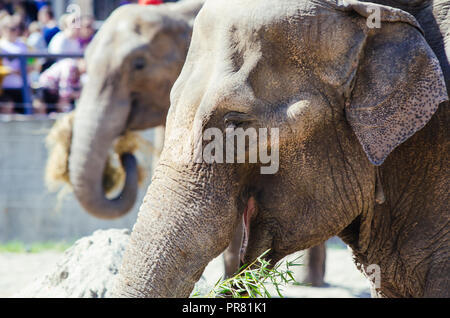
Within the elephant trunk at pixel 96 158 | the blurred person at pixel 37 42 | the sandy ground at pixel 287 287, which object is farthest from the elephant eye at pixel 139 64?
the blurred person at pixel 37 42

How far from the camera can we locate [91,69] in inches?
255

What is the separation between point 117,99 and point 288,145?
12.6ft

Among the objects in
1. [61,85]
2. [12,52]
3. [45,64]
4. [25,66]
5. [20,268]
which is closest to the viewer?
[20,268]

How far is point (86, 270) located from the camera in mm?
4207

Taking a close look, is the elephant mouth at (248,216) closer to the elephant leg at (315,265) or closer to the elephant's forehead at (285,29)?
the elephant's forehead at (285,29)

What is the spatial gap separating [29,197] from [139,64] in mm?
2489

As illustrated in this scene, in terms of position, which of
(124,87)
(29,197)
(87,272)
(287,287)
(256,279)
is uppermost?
(124,87)

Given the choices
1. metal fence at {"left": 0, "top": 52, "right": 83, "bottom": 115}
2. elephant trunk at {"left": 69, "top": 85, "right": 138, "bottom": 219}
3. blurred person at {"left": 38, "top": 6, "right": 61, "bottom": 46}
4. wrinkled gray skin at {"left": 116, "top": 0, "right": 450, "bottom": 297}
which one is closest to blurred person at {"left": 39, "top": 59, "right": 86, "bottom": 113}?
metal fence at {"left": 0, "top": 52, "right": 83, "bottom": 115}

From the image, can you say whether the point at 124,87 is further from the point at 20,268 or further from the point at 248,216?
the point at 248,216

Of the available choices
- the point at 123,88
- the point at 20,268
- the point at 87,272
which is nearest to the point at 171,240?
the point at 87,272

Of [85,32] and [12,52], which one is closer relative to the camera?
[12,52]

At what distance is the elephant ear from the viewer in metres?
2.74
